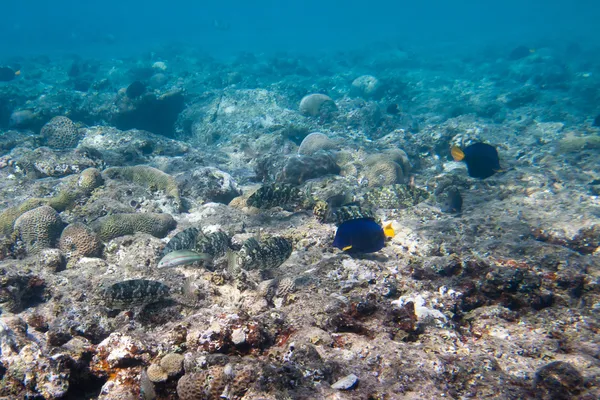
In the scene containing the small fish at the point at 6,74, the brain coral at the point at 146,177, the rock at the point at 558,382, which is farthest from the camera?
the small fish at the point at 6,74

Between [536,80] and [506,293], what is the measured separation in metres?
26.1

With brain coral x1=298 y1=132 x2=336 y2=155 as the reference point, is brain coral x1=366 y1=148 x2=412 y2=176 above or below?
below

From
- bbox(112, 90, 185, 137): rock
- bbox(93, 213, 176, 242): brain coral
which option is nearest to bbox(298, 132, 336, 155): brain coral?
bbox(93, 213, 176, 242): brain coral

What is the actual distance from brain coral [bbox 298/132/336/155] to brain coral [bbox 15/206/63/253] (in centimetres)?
736

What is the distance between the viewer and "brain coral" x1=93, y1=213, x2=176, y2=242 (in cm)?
569

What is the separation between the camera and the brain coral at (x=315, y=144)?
10875 millimetres

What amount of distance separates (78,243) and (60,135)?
960 centimetres

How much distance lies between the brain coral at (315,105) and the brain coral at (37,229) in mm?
12315

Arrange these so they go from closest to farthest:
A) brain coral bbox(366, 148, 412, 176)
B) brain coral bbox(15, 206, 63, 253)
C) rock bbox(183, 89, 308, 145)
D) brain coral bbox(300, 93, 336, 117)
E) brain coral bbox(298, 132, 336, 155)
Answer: brain coral bbox(15, 206, 63, 253)
brain coral bbox(366, 148, 412, 176)
brain coral bbox(298, 132, 336, 155)
rock bbox(183, 89, 308, 145)
brain coral bbox(300, 93, 336, 117)

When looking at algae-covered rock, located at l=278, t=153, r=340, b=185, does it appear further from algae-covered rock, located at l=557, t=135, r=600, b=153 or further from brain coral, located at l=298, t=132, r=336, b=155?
algae-covered rock, located at l=557, t=135, r=600, b=153

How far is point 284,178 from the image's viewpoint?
8461mm

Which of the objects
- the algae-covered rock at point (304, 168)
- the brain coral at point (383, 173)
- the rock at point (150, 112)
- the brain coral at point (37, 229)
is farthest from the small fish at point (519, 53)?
the brain coral at point (37, 229)

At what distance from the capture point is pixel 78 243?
511 centimetres

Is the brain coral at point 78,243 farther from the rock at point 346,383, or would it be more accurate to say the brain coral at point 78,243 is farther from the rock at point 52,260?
the rock at point 346,383
